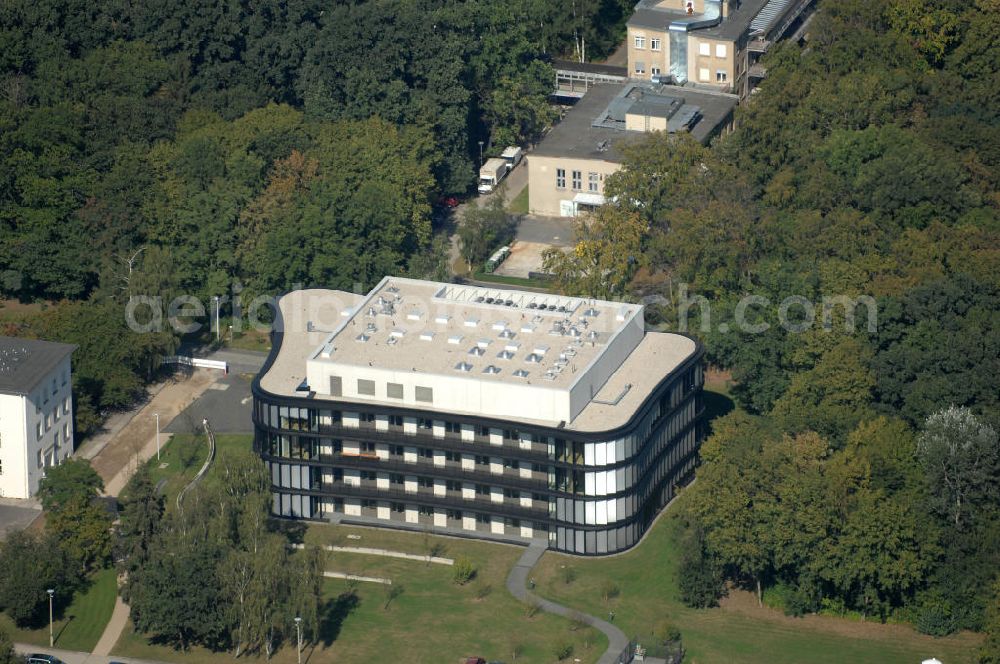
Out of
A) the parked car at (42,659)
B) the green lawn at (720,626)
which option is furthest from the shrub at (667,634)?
the parked car at (42,659)

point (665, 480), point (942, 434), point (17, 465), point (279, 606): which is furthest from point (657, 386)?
point (17, 465)

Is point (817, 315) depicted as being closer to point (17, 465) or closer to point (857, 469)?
point (857, 469)

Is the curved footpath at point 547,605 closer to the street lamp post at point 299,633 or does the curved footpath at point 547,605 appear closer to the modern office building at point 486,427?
the modern office building at point 486,427

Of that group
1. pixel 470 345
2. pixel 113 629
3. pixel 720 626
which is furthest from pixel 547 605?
pixel 113 629

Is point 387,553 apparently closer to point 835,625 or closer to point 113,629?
point 113,629

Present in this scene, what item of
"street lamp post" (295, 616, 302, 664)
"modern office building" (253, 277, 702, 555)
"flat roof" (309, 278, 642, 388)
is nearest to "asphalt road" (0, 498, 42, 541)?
"modern office building" (253, 277, 702, 555)

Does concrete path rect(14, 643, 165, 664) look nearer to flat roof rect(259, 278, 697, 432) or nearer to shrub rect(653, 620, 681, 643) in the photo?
flat roof rect(259, 278, 697, 432)
